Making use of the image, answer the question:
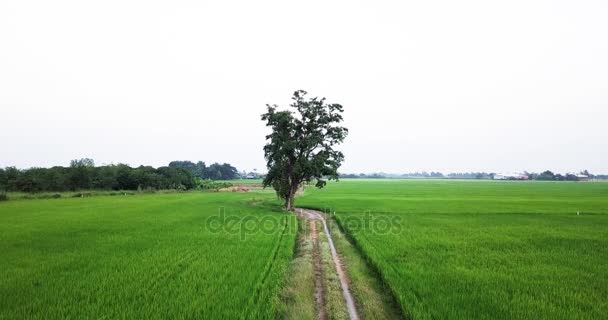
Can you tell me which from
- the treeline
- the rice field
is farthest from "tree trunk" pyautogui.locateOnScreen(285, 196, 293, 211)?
the treeline

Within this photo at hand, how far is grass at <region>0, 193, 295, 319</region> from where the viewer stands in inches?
291

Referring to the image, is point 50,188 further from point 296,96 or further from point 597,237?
point 597,237

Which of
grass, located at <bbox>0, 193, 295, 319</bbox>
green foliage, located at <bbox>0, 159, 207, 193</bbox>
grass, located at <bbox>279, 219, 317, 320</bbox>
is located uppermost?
green foliage, located at <bbox>0, 159, 207, 193</bbox>

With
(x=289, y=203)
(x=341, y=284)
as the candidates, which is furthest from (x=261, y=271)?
(x=289, y=203)

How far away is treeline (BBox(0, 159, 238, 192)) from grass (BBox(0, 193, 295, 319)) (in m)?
49.6

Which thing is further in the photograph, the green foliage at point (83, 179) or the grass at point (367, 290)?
the green foliage at point (83, 179)

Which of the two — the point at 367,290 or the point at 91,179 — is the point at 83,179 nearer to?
the point at 91,179

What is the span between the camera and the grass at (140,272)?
738 cm

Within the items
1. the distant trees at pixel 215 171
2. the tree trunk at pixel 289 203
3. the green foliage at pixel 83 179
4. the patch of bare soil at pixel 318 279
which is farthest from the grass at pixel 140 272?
the distant trees at pixel 215 171

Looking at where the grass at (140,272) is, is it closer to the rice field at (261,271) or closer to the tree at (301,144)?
the rice field at (261,271)

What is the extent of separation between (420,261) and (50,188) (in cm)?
6699

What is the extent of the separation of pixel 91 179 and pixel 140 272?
65424mm

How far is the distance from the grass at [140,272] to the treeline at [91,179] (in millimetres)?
49587

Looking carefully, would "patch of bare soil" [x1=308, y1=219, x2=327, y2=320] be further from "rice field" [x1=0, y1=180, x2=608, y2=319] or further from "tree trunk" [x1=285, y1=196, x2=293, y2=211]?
"tree trunk" [x1=285, y1=196, x2=293, y2=211]
